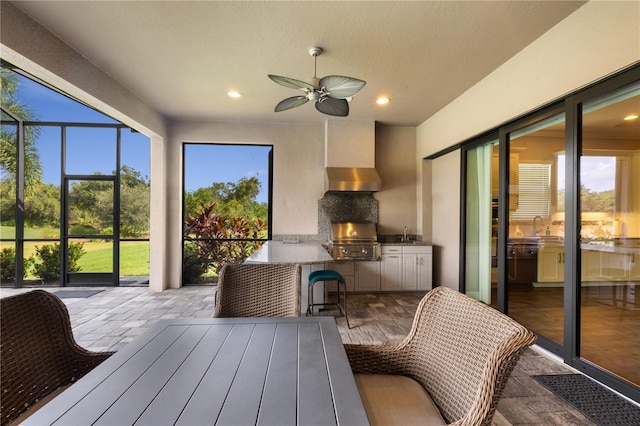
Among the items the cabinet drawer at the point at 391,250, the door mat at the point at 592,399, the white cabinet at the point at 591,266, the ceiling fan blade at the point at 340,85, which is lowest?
the door mat at the point at 592,399

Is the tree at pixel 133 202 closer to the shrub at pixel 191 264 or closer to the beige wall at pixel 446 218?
the shrub at pixel 191 264

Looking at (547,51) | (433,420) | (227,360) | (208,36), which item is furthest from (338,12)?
(433,420)

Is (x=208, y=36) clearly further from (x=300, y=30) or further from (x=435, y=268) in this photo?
(x=435, y=268)

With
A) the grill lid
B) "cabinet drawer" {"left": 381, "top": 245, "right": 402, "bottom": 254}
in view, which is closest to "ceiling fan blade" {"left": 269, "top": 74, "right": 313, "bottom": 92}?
the grill lid

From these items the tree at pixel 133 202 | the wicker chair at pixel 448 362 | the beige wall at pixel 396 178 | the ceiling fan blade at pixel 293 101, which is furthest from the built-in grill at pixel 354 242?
the tree at pixel 133 202

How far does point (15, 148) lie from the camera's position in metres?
4.69

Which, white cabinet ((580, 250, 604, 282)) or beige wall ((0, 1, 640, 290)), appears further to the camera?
white cabinet ((580, 250, 604, 282))

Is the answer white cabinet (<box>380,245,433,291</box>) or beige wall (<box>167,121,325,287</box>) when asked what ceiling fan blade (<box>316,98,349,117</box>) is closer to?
beige wall (<box>167,121,325,287</box>)

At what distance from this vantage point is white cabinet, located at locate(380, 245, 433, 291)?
453cm

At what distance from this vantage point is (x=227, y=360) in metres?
1.05

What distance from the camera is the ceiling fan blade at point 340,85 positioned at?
207cm

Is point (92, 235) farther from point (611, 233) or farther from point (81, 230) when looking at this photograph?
point (611, 233)

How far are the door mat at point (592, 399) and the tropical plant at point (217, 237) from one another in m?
4.12

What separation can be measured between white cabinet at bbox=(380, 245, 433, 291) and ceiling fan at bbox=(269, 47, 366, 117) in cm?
268
